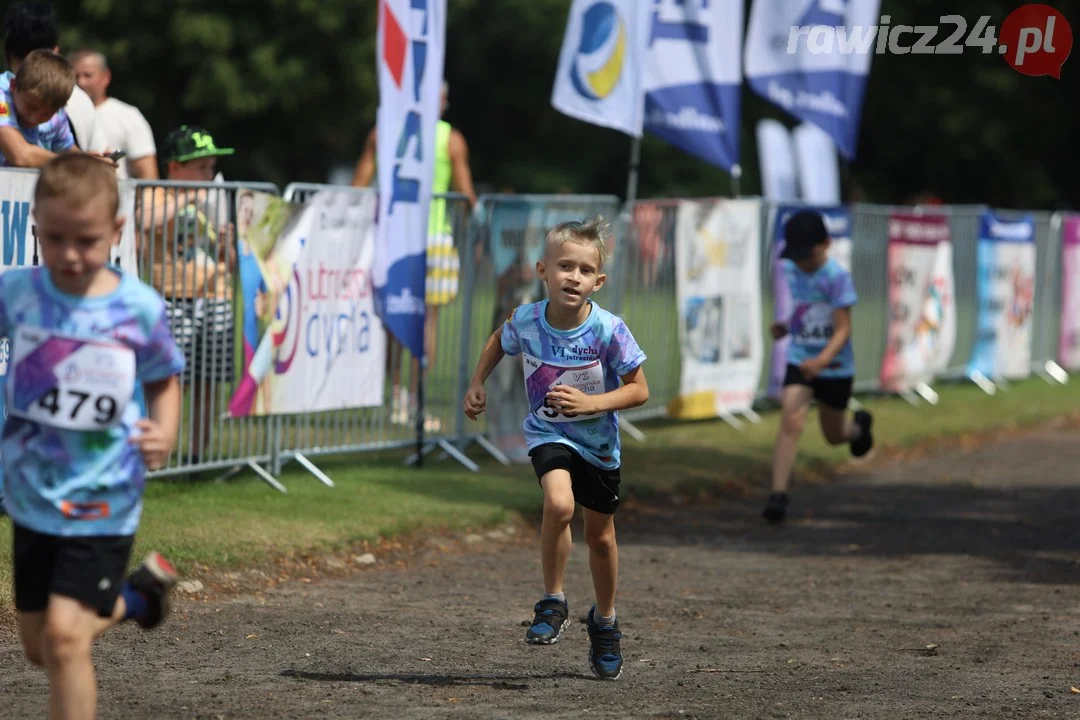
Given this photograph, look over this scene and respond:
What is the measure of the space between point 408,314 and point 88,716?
6.60m

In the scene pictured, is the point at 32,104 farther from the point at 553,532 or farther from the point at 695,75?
the point at 695,75

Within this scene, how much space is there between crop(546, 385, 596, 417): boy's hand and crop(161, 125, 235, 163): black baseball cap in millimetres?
4312

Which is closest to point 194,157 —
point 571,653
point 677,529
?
point 677,529

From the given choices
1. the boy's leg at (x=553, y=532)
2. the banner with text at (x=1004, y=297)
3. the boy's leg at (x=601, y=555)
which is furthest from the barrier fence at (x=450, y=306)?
the boy's leg at (x=601, y=555)

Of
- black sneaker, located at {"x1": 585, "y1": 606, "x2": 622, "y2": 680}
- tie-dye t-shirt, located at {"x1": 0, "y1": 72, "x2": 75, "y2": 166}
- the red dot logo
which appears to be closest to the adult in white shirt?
tie-dye t-shirt, located at {"x1": 0, "y1": 72, "x2": 75, "y2": 166}

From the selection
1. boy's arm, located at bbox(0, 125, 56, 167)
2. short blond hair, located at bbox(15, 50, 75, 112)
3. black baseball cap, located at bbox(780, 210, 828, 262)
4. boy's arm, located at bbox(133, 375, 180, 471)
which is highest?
short blond hair, located at bbox(15, 50, 75, 112)

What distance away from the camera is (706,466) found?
12867 millimetres

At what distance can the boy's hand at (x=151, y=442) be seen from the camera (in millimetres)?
4562

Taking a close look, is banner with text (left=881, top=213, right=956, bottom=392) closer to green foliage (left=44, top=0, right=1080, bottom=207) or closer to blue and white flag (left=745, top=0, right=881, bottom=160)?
blue and white flag (left=745, top=0, right=881, bottom=160)

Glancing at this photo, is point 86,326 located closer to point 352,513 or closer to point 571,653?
point 571,653

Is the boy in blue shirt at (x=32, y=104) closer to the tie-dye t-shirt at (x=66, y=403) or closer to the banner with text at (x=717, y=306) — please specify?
the tie-dye t-shirt at (x=66, y=403)

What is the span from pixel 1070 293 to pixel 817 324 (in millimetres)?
11688

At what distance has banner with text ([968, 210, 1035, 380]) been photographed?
19.7 m

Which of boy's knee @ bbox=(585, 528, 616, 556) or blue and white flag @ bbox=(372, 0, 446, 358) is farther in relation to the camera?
blue and white flag @ bbox=(372, 0, 446, 358)
